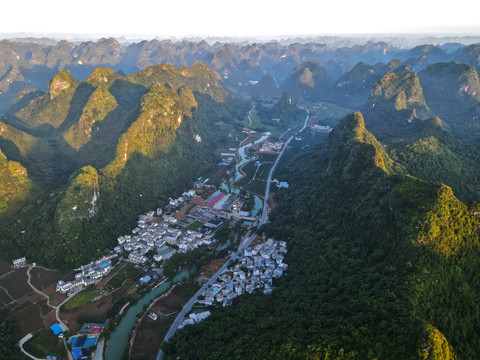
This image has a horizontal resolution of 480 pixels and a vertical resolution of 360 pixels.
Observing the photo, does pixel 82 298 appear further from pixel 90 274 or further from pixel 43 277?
pixel 43 277

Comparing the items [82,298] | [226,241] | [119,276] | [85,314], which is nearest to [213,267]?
[226,241]

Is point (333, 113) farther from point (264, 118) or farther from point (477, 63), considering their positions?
point (477, 63)

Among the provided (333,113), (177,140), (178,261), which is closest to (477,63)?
(333,113)

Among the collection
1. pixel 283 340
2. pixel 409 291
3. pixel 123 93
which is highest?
pixel 123 93

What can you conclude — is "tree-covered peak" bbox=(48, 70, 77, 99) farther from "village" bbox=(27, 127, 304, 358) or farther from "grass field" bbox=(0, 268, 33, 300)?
"grass field" bbox=(0, 268, 33, 300)

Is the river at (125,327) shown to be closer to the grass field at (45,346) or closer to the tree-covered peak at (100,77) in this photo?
the grass field at (45,346)
